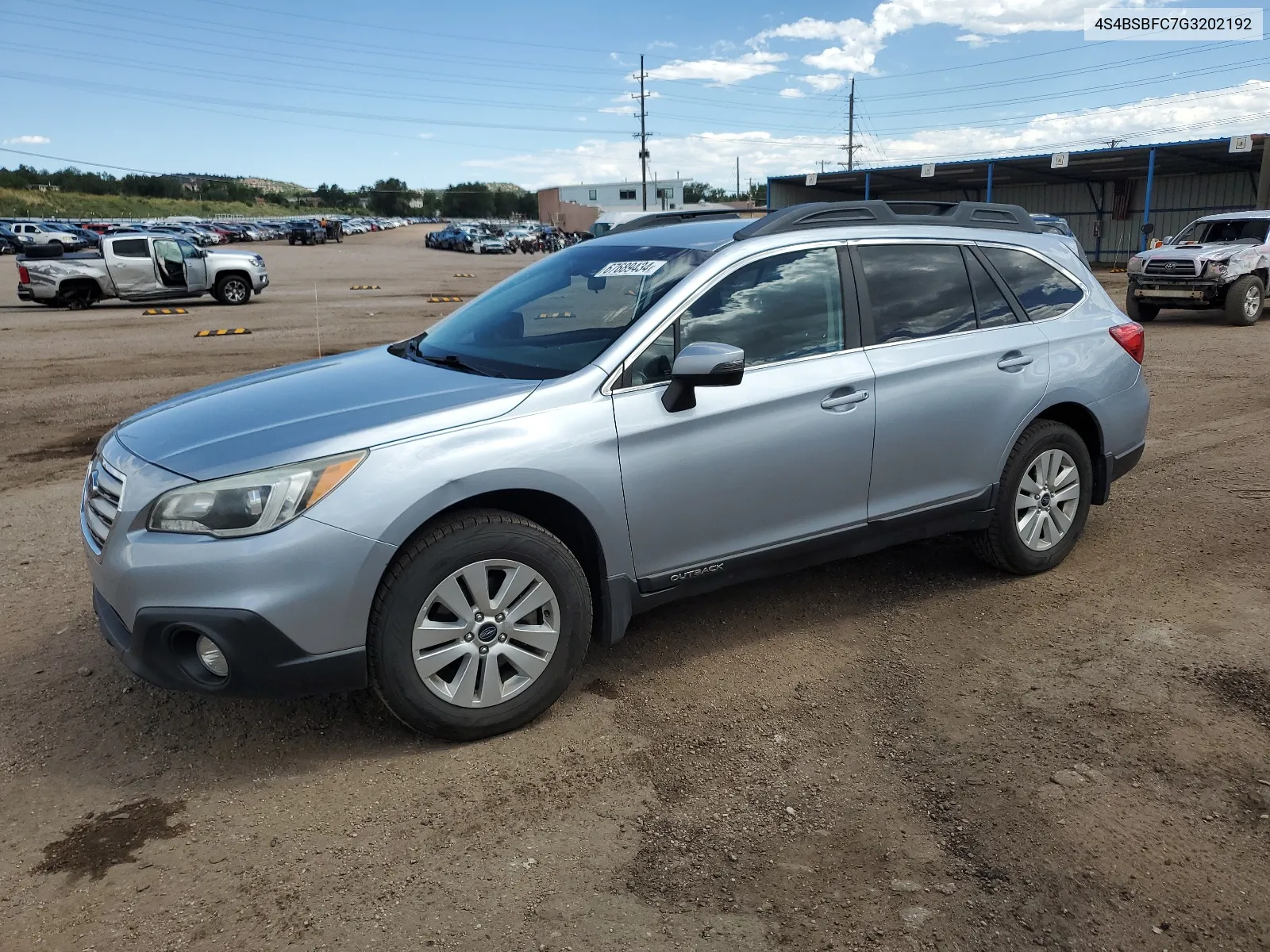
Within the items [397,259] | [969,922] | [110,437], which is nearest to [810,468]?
[969,922]

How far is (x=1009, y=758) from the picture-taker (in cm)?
338

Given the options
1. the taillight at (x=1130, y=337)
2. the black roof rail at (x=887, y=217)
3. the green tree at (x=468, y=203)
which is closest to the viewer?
the black roof rail at (x=887, y=217)

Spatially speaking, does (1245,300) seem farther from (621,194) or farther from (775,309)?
(621,194)

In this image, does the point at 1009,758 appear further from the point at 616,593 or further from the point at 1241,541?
the point at 1241,541

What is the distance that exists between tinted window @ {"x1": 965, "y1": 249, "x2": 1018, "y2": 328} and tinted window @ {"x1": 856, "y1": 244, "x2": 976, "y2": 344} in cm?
5

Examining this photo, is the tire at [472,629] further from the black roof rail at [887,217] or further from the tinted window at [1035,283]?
the tinted window at [1035,283]

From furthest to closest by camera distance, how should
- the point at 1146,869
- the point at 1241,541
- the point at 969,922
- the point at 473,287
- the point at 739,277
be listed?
the point at 473,287
the point at 1241,541
the point at 739,277
the point at 1146,869
the point at 969,922

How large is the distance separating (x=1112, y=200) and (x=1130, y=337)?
140 ft

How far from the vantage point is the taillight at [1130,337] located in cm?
519

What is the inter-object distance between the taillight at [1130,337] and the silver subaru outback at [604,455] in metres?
0.02

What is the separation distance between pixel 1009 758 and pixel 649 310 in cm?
206

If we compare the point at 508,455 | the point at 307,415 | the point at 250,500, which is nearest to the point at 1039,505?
the point at 508,455

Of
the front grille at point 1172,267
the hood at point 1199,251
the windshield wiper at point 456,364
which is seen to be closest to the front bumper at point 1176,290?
the front grille at point 1172,267

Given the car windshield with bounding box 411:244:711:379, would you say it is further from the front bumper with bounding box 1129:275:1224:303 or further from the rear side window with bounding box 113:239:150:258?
the rear side window with bounding box 113:239:150:258
